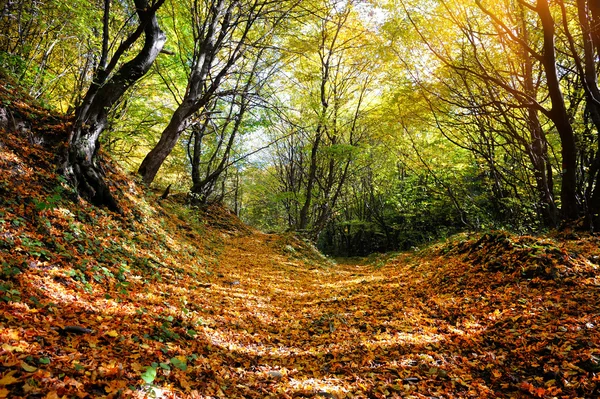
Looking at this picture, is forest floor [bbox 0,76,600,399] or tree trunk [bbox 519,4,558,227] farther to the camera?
tree trunk [bbox 519,4,558,227]

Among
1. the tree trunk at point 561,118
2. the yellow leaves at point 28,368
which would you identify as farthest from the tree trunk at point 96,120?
the tree trunk at point 561,118

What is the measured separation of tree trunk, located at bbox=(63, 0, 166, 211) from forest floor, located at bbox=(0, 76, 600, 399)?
0.36 meters

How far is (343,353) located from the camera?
13.9 feet

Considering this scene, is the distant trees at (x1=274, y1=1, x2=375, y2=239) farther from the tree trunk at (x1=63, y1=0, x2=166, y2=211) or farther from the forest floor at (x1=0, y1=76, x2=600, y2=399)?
the forest floor at (x1=0, y1=76, x2=600, y2=399)

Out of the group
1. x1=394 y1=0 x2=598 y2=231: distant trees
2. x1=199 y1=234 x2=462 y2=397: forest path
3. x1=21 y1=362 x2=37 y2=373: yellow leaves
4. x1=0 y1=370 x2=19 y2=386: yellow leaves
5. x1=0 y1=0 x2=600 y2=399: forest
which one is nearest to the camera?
x1=0 y1=370 x2=19 y2=386: yellow leaves

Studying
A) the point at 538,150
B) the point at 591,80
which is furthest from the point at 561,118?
the point at 538,150

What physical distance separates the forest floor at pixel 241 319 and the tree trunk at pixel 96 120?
361 millimetres

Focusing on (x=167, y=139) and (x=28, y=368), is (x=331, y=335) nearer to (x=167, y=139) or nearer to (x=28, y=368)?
(x=28, y=368)

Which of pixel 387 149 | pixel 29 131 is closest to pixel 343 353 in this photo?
pixel 29 131

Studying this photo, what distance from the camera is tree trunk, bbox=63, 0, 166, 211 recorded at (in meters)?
5.89

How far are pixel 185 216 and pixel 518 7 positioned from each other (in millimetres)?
11881

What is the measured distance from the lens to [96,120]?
6.27 m

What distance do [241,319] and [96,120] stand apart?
4831mm

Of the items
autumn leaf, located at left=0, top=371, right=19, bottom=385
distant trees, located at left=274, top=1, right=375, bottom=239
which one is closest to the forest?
autumn leaf, located at left=0, top=371, right=19, bottom=385
